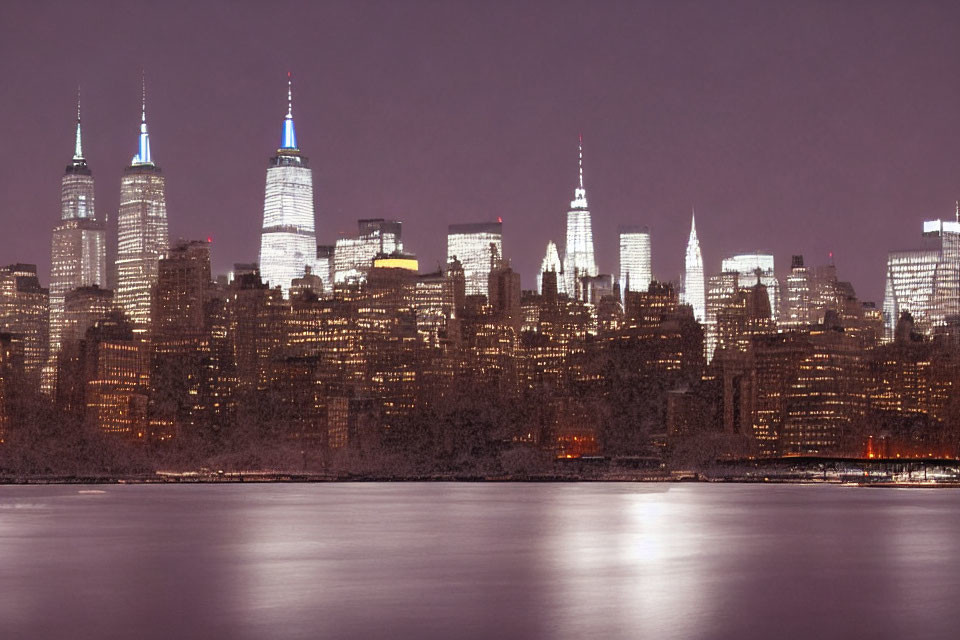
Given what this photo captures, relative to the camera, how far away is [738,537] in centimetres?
7312

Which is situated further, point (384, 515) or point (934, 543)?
point (384, 515)

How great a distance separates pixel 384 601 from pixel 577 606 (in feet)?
17.7

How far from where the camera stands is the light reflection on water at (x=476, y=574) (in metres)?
39.2

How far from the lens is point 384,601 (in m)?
43.7

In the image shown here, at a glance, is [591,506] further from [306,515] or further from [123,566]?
[123,566]

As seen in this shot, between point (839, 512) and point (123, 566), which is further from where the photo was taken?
point (839, 512)

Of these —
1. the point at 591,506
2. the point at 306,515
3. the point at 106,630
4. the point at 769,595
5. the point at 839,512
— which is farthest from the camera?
the point at 591,506

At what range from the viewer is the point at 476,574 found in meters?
52.7

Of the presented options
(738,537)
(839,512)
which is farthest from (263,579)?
(839,512)

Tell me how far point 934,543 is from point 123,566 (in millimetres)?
36385

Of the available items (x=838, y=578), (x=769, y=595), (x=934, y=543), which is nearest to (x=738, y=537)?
(x=934, y=543)

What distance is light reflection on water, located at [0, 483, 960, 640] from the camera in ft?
129

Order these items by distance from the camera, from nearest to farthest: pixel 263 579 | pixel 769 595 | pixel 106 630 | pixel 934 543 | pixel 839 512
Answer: pixel 106 630
pixel 769 595
pixel 263 579
pixel 934 543
pixel 839 512

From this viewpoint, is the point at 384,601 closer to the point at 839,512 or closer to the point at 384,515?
the point at 384,515
